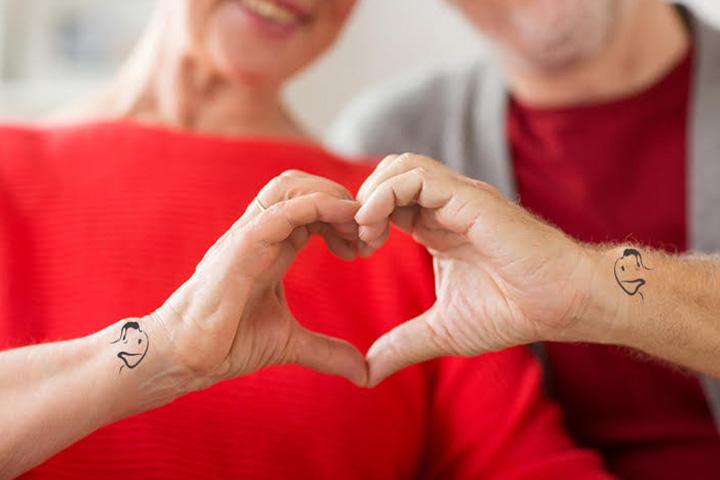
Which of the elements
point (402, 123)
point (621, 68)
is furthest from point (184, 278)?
point (621, 68)

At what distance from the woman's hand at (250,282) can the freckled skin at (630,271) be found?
23 centimetres

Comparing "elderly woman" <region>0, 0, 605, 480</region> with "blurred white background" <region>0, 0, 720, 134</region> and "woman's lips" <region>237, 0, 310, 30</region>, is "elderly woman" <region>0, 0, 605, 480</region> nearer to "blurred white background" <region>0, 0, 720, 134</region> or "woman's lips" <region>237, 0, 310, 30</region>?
"woman's lips" <region>237, 0, 310, 30</region>

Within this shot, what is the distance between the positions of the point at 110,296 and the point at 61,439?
0.71ft

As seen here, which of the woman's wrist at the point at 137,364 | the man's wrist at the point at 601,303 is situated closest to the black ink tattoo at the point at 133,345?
the woman's wrist at the point at 137,364

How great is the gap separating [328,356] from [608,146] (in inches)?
28.3

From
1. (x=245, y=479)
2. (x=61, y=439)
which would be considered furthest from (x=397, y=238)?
(x=61, y=439)

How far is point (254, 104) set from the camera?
1.29 meters

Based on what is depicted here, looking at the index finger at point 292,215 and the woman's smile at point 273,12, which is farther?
the woman's smile at point 273,12

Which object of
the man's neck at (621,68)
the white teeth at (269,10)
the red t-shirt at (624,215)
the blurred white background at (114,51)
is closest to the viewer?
the white teeth at (269,10)

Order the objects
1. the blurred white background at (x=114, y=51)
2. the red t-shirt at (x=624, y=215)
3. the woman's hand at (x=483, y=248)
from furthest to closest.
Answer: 1. the blurred white background at (x=114, y=51)
2. the red t-shirt at (x=624, y=215)
3. the woman's hand at (x=483, y=248)

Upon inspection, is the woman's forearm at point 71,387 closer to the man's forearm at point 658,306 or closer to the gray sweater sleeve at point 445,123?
the man's forearm at point 658,306

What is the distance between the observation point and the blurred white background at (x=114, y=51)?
2.22 m

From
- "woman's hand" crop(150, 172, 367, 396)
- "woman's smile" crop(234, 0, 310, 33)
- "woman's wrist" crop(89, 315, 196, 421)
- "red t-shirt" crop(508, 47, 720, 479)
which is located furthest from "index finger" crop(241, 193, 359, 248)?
"red t-shirt" crop(508, 47, 720, 479)

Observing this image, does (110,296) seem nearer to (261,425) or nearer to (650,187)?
(261,425)
